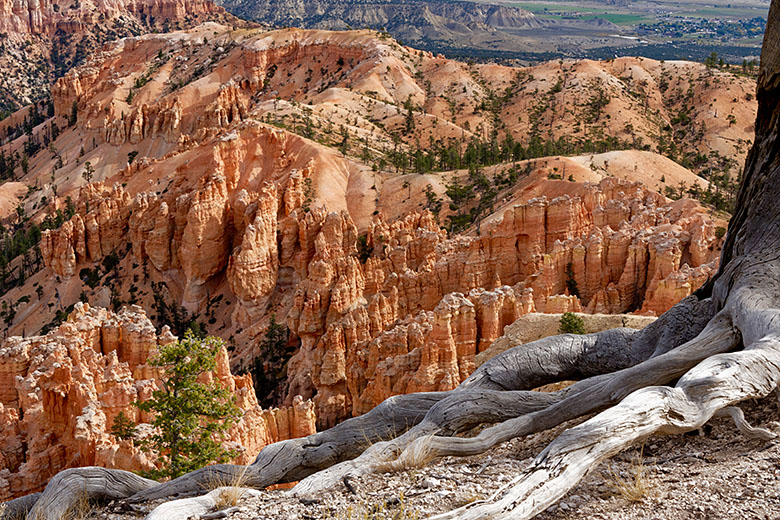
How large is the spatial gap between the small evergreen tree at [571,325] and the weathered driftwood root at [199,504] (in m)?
15.0

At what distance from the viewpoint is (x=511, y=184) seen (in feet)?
189

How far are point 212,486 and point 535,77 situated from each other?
11260 cm

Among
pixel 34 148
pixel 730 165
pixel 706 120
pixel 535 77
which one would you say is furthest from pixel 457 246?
pixel 34 148

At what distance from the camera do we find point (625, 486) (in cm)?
656

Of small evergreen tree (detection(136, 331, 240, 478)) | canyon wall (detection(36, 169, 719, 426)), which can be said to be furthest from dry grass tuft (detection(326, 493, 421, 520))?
canyon wall (detection(36, 169, 719, 426))

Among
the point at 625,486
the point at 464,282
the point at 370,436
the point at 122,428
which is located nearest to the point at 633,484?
the point at 625,486

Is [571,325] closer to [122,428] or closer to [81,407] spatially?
[122,428]

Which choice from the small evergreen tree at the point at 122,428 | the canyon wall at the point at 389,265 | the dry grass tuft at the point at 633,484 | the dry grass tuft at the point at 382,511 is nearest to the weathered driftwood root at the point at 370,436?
the dry grass tuft at the point at 382,511

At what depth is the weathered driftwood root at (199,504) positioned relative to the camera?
23.4ft

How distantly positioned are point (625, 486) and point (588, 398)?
5.47ft

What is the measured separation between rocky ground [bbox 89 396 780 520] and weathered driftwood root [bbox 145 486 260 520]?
15cm

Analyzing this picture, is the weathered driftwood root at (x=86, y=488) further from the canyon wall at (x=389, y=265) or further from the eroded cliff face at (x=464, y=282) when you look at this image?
the canyon wall at (x=389, y=265)

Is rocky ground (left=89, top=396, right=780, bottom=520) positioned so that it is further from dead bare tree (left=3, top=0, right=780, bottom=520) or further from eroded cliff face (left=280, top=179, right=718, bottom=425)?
eroded cliff face (left=280, top=179, right=718, bottom=425)

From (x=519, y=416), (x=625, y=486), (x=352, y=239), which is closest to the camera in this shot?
(x=625, y=486)
